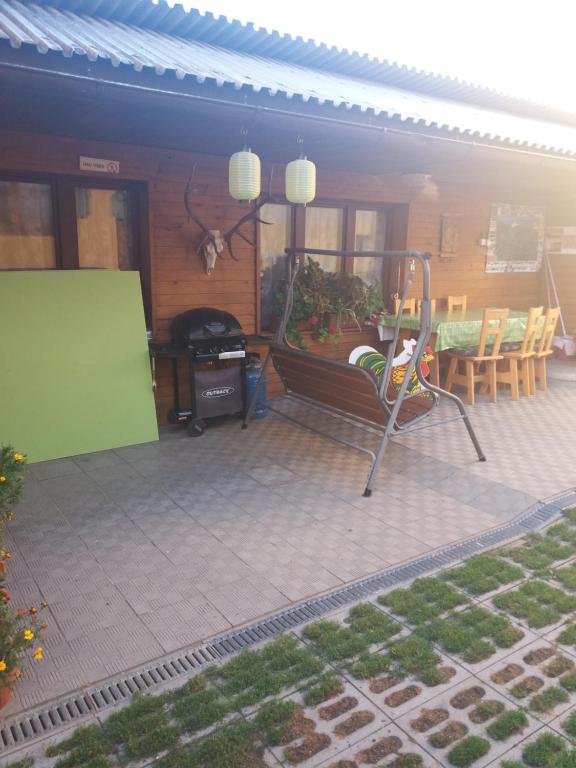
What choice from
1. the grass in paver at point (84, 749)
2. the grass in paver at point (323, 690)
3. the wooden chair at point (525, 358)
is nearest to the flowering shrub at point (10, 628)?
the grass in paver at point (84, 749)

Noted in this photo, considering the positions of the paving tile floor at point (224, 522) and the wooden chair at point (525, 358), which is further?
the wooden chair at point (525, 358)

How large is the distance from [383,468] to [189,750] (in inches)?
124

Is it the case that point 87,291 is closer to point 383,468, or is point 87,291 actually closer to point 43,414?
point 43,414

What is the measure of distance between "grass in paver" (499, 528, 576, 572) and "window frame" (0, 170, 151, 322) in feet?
13.0

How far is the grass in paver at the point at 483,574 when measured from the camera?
3.17 metres

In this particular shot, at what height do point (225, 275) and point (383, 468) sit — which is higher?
point (225, 275)

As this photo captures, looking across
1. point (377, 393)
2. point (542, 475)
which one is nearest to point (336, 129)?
point (377, 393)

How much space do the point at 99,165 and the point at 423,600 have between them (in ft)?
14.8

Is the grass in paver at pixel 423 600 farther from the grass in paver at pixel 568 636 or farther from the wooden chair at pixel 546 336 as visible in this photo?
the wooden chair at pixel 546 336

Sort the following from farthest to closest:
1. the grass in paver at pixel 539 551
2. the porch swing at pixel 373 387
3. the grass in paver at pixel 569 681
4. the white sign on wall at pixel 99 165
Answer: the white sign on wall at pixel 99 165 < the porch swing at pixel 373 387 < the grass in paver at pixel 539 551 < the grass in paver at pixel 569 681

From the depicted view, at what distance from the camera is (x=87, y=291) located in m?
5.34

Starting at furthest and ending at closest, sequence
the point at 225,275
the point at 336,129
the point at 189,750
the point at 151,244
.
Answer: the point at 225,275
the point at 151,244
the point at 336,129
the point at 189,750

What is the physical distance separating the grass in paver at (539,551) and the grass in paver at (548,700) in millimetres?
1004

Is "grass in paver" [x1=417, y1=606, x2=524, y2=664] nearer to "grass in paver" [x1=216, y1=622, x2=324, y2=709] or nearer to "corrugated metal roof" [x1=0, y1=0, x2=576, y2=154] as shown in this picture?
"grass in paver" [x1=216, y1=622, x2=324, y2=709]
